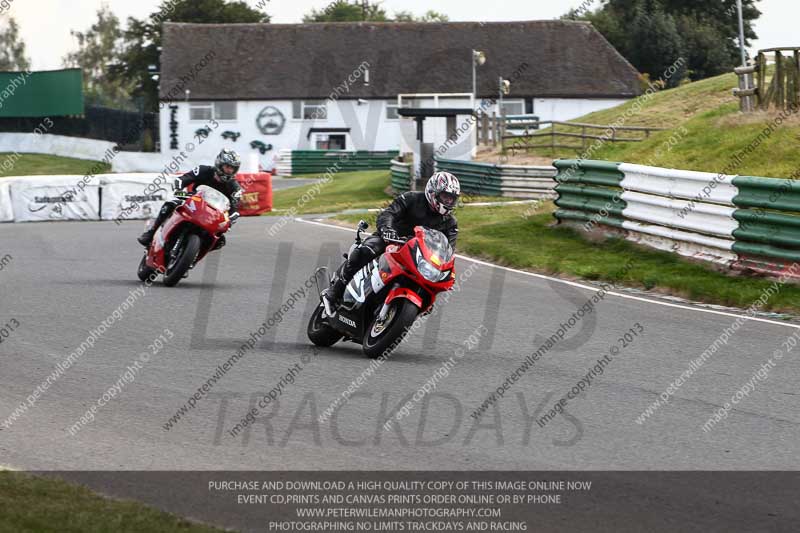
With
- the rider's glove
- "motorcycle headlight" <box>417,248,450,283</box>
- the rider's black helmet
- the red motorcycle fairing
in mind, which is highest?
the rider's black helmet

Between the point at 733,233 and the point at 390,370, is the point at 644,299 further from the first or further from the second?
the point at 390,370

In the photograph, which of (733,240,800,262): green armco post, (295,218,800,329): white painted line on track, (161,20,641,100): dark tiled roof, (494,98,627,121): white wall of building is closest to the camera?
(295,218,800,329): white painted line on track

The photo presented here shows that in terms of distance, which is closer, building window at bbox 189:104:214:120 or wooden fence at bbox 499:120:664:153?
wooden fence at bbox 499:120:664:153

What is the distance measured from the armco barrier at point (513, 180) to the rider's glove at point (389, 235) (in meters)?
21.1

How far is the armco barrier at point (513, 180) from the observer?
31891mm

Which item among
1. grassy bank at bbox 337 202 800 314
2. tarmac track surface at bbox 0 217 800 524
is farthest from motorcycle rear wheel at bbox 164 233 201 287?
grassy bank at bbox 337 202 800 314

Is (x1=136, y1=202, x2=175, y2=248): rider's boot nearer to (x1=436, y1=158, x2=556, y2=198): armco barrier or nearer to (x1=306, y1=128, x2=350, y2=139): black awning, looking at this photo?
(x1=436, y1=158, x2=556, y2=198): armco barrier

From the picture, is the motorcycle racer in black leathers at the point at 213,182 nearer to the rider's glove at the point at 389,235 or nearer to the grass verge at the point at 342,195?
the rider's glove at the point at 389,235

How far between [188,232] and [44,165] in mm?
52339

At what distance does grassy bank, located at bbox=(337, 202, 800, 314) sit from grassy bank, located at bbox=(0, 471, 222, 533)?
9007 mm

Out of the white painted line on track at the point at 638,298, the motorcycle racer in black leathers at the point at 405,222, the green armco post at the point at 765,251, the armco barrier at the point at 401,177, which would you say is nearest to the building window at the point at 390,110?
the armco barrier at the point at 401,177

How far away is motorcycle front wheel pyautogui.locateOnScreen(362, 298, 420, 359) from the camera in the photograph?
9812 millimetres

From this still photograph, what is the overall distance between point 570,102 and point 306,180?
63.8ft

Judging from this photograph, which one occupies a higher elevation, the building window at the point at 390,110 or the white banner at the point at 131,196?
the building window at the point at 390,110
